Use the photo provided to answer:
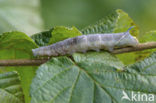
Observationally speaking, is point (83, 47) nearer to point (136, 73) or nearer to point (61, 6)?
point (136, 73)

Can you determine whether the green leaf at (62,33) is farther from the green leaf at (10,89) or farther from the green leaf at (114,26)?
the green leaf at (10,89)

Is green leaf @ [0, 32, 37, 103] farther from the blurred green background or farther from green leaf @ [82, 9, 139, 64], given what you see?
the blurred green background

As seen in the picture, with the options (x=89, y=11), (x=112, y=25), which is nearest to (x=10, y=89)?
(x=112, y=25)

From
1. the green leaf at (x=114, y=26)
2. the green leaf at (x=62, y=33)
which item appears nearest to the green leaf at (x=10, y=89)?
the green leaf at (x=62, y=33)

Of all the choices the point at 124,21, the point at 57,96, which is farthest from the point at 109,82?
the point at 124,21

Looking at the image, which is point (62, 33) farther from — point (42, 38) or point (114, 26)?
point (114, 26)
